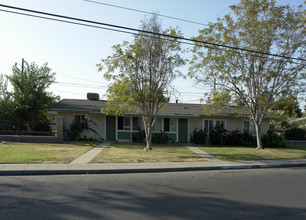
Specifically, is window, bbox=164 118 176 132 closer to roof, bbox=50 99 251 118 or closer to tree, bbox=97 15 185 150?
roof, bbox=50 99 251 118

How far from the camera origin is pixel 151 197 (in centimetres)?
562

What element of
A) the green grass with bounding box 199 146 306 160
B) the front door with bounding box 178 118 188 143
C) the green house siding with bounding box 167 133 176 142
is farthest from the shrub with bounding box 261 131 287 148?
the green house siding with bounding box 167 133 176 142

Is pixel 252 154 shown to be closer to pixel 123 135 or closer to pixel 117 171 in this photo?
pixel 117 171

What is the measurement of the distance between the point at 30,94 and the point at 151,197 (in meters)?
15.4

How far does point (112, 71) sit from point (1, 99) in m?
10.5

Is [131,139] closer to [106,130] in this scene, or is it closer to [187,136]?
[106,130]

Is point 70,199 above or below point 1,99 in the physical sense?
below

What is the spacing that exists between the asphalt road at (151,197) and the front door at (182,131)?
40.3ft

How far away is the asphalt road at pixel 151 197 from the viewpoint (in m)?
4.57

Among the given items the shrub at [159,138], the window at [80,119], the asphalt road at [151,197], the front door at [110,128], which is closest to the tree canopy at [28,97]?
the window at [80,119]

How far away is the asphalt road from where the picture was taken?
4570 mm

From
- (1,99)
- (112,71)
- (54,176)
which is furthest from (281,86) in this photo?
(1,99)

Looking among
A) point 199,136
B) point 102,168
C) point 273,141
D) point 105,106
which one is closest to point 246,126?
point 273,141

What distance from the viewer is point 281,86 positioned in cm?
1578
